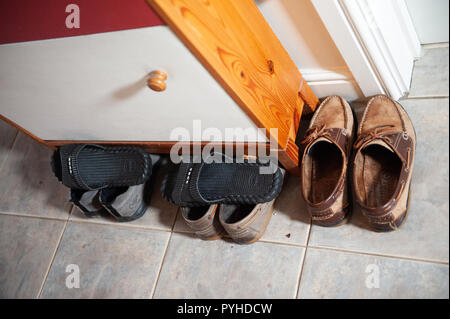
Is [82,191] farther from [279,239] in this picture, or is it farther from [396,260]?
[396,260]

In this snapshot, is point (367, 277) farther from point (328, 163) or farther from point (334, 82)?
point (334, 82)

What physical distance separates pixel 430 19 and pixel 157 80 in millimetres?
839

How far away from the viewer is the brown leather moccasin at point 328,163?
1.14 metres

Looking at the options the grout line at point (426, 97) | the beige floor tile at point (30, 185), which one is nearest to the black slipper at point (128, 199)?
the beige floor tile at point (30, 185)

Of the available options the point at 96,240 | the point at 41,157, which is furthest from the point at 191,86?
the point at 41,157

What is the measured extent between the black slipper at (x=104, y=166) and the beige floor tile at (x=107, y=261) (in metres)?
0.20

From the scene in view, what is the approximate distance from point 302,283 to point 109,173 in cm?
71

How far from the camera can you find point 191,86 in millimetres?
1029

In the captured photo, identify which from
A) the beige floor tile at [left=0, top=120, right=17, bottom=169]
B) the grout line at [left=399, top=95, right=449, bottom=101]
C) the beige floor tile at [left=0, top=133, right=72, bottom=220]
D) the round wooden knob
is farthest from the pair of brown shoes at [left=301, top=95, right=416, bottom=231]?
the beige floor tile at [left=0, top=120, right=17, bottom=169]

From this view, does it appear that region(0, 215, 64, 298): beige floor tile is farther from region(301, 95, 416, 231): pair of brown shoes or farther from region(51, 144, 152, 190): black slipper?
region(301, 95, 416, 231): pair of brown shoes

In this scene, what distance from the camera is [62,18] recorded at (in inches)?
38.9

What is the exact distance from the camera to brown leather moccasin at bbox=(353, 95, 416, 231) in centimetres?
108

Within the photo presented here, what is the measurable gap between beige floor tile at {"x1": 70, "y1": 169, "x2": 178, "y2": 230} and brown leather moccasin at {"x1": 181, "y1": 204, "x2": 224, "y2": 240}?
13cm

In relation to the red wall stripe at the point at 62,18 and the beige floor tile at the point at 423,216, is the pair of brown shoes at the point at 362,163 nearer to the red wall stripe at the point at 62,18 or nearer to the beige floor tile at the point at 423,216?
the beige floor tile at the point at 423,216
